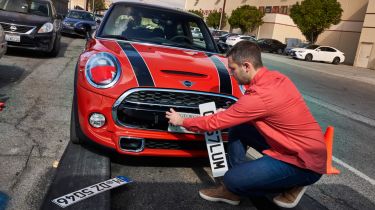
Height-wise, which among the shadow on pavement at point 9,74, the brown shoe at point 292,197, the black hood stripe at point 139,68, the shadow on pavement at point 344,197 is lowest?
the shadow on pavement at point 9,74

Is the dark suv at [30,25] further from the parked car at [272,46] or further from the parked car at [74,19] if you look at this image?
the parked car at [272,46]

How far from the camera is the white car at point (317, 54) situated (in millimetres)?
30812

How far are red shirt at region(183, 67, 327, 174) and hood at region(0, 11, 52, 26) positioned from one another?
334 inches

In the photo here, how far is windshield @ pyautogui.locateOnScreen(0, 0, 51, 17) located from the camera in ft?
35.0

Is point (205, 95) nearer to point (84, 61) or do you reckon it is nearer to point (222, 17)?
point (84, 61)

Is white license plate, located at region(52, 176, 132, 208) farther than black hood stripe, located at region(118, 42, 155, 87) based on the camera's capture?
No

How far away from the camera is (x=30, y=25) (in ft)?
32.7

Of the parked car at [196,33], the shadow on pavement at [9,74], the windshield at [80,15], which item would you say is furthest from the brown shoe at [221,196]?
the windshield at [80,15]

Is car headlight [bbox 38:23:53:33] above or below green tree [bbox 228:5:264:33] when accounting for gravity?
below

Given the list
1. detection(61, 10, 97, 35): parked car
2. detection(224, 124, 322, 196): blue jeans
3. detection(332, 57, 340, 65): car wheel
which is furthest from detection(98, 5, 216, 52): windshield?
detection(332, 57, 340, 65): car wheel

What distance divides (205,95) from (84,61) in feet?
3.87

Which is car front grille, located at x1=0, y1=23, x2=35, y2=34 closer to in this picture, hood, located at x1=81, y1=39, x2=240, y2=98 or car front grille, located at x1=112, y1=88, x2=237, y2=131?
hood, located at x1=81, y1=39, x2=240, y2=98

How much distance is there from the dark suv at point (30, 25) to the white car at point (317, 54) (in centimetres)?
2310

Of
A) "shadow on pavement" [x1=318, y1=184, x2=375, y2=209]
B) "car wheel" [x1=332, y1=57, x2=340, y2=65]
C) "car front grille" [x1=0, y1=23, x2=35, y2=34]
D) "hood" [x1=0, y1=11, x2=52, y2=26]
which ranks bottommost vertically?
"car wheel" [x1=332, y1=57, x2=340, y2=65]
